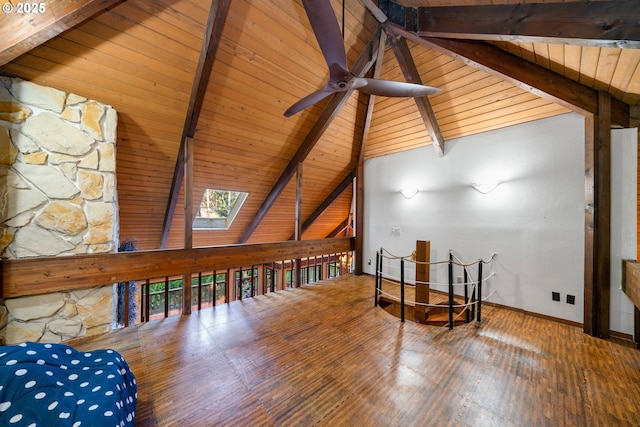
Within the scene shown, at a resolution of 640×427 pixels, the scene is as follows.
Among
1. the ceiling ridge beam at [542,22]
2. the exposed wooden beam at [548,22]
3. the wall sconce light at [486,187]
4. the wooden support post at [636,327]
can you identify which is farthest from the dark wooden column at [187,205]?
the wooden support post at [636,327]

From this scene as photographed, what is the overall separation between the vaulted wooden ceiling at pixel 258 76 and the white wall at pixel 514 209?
36cm

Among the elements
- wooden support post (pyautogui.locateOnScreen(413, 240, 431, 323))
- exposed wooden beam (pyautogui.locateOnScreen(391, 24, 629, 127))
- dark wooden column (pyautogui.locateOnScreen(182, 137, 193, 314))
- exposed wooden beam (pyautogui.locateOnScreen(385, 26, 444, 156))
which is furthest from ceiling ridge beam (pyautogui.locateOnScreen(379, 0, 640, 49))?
dark wooden column (pyautogui.locateOnScreen(182, 137, 193, 314))

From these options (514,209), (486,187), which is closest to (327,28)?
(486,187)

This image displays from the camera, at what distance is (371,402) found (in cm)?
195

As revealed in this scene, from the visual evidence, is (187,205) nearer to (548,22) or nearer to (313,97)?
(313,97)

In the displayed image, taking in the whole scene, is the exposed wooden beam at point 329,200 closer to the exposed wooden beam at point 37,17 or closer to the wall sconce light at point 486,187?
the wall sconce light at point 486,187

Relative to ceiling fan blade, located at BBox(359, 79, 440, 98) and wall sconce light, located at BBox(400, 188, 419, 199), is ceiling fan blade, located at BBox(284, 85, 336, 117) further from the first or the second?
wall sconce light, located at BBox(400, 188, 419, 199)

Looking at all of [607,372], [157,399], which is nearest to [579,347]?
[607,372]

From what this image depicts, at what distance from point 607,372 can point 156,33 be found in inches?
223

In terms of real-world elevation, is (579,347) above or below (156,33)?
below

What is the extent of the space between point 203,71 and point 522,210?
4858 mm

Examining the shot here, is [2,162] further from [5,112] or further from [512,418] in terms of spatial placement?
[512,418]

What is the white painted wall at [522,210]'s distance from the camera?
3.21 m

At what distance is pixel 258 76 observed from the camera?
11.1 ft
